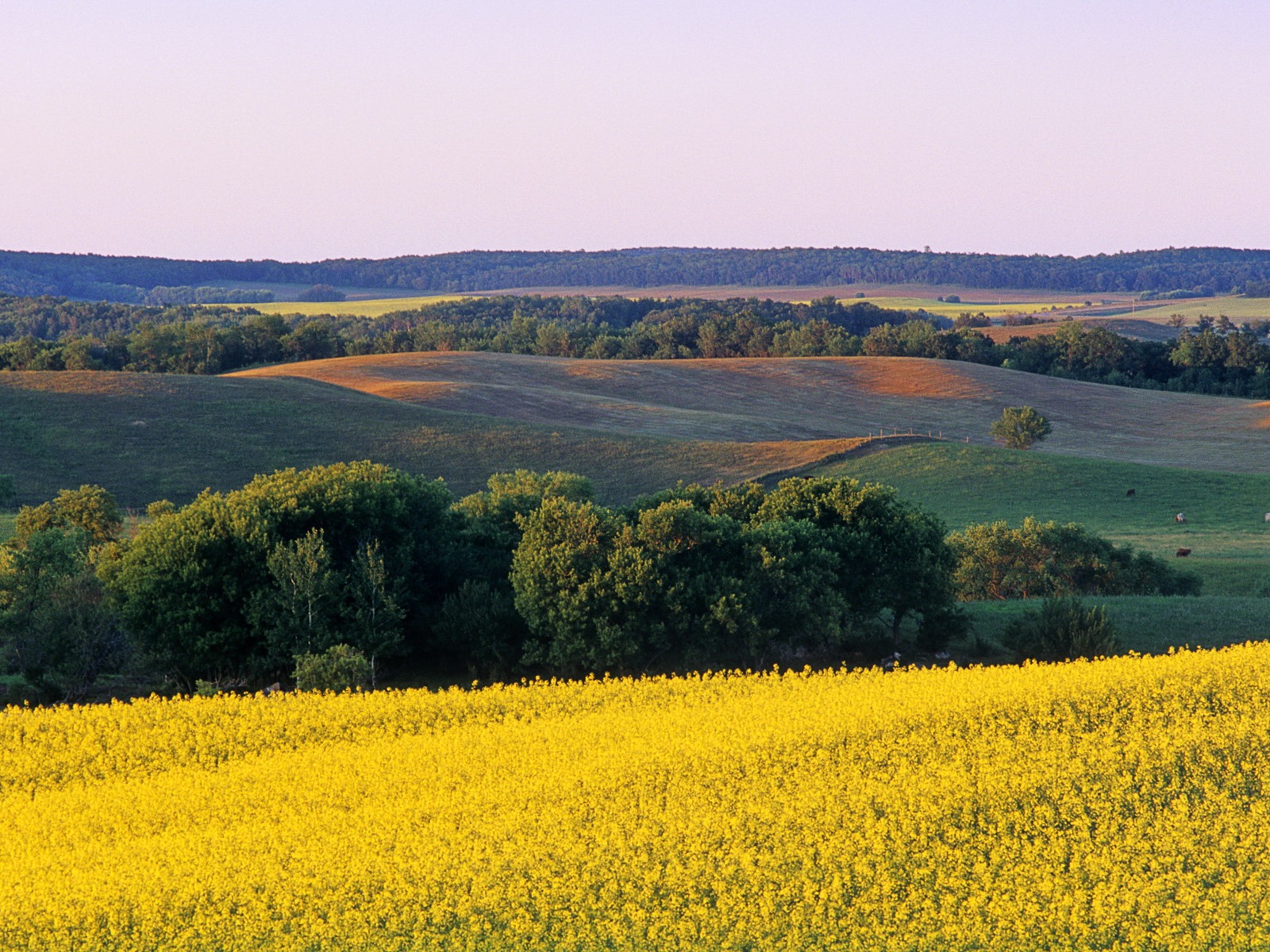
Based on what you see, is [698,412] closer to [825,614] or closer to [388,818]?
[825,614]

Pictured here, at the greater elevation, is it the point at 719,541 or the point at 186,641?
the point at 719,541

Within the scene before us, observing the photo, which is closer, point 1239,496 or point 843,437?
point 1239,496

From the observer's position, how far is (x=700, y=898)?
1359 cm

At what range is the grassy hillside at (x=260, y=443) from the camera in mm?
68250

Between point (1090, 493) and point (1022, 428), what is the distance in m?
20.9

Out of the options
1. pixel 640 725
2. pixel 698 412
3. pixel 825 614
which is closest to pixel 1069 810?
pixel 640 725

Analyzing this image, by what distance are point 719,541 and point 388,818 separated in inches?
732

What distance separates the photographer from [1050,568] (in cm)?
4669

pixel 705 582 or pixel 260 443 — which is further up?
pixel 705 582

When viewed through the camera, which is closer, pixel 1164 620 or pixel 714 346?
pixel 1164 620

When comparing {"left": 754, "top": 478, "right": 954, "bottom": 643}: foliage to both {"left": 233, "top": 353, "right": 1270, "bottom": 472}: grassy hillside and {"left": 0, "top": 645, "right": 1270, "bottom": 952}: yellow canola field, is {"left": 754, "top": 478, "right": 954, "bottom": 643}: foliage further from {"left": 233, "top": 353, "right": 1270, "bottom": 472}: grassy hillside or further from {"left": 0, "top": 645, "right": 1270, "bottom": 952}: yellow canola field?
{"left": 233, "top": 353, "right": 1270, "bottom": 472}: grassy hillside

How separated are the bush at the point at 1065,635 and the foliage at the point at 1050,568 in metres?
12.0

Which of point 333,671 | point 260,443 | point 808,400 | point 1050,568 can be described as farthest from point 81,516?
point 808,400

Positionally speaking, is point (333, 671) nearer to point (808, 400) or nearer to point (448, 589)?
point (448, 589)
